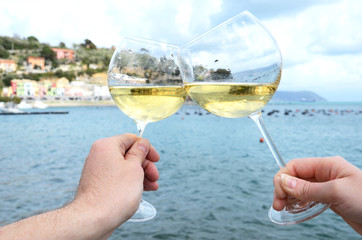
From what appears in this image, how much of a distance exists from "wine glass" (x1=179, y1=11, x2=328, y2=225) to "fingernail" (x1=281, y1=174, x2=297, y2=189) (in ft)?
1.06

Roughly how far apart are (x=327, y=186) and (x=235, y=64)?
596 millimetres

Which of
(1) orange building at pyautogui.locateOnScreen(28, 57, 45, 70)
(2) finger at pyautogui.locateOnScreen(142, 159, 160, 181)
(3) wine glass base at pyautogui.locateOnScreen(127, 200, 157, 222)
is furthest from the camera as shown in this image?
(1) orange building at pyautogui.locateOnScreen(28, 57, 45, 70)

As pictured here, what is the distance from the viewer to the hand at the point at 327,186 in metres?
1.32

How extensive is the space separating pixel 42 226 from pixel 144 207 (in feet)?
2.80

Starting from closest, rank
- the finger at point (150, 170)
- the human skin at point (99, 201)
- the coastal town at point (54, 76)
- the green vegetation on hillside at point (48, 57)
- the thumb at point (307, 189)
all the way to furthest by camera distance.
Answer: the human skin at point (99, 201), the thumb at point (307, 189), the finger at point (150, 170), the coastal town at point (54, 76), the green vegetation on hillside at point (48, 57)

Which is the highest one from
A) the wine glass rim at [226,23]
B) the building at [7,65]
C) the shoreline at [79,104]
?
the building at [7,65]

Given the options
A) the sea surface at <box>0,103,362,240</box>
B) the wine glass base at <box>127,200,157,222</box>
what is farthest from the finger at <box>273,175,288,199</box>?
the sea surface at <box>0,103,362,240</box>

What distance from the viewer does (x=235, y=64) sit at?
4.48 ft

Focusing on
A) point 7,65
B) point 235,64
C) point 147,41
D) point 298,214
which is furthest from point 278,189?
point 7,65

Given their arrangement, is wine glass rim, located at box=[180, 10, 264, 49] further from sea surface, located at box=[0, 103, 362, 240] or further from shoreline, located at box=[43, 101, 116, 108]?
shoreline, located at box=[43, 101, 116, 108]

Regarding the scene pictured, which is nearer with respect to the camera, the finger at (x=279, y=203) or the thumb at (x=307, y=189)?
the thumb at (x=307, y=189)

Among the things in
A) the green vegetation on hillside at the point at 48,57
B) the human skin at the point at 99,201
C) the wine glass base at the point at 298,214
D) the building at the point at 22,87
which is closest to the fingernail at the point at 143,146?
the human skin at the point at 99,201

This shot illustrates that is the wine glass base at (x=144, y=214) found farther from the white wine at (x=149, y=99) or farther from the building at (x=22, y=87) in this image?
the building at (x=22, y=87)

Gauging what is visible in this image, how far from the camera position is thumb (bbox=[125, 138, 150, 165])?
149cm
